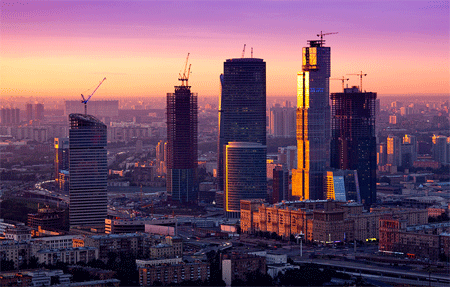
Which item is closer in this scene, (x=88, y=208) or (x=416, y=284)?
(x=416, y=284)

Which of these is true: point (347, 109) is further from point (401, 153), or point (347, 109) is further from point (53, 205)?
point (401, 153)

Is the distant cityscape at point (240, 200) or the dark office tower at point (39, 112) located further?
the dark office tower at point (39, 112)

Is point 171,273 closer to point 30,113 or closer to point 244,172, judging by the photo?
point 244,172

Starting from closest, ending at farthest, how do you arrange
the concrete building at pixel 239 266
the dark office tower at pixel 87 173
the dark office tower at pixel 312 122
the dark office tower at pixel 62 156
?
the concrete building at pixel 239 266
the dark office tower at pixel 87 173
the dark office tower at pixel 312 122
the dark office tower at pixel 62 156

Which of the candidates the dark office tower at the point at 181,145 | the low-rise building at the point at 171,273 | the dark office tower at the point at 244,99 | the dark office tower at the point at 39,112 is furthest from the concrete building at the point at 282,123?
the low-rise building at the point at 171,273

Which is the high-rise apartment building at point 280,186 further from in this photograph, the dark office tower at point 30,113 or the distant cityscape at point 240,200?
the dark office tower at point 30,113

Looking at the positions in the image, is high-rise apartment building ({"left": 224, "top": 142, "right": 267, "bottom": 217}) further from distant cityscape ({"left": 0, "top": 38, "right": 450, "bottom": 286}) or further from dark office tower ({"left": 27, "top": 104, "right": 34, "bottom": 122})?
dark office tower ({"left": 27, "top": 104, "right": 34, "bottom": 122})

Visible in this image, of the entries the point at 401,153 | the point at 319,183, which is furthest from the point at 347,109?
the point at 401,153
